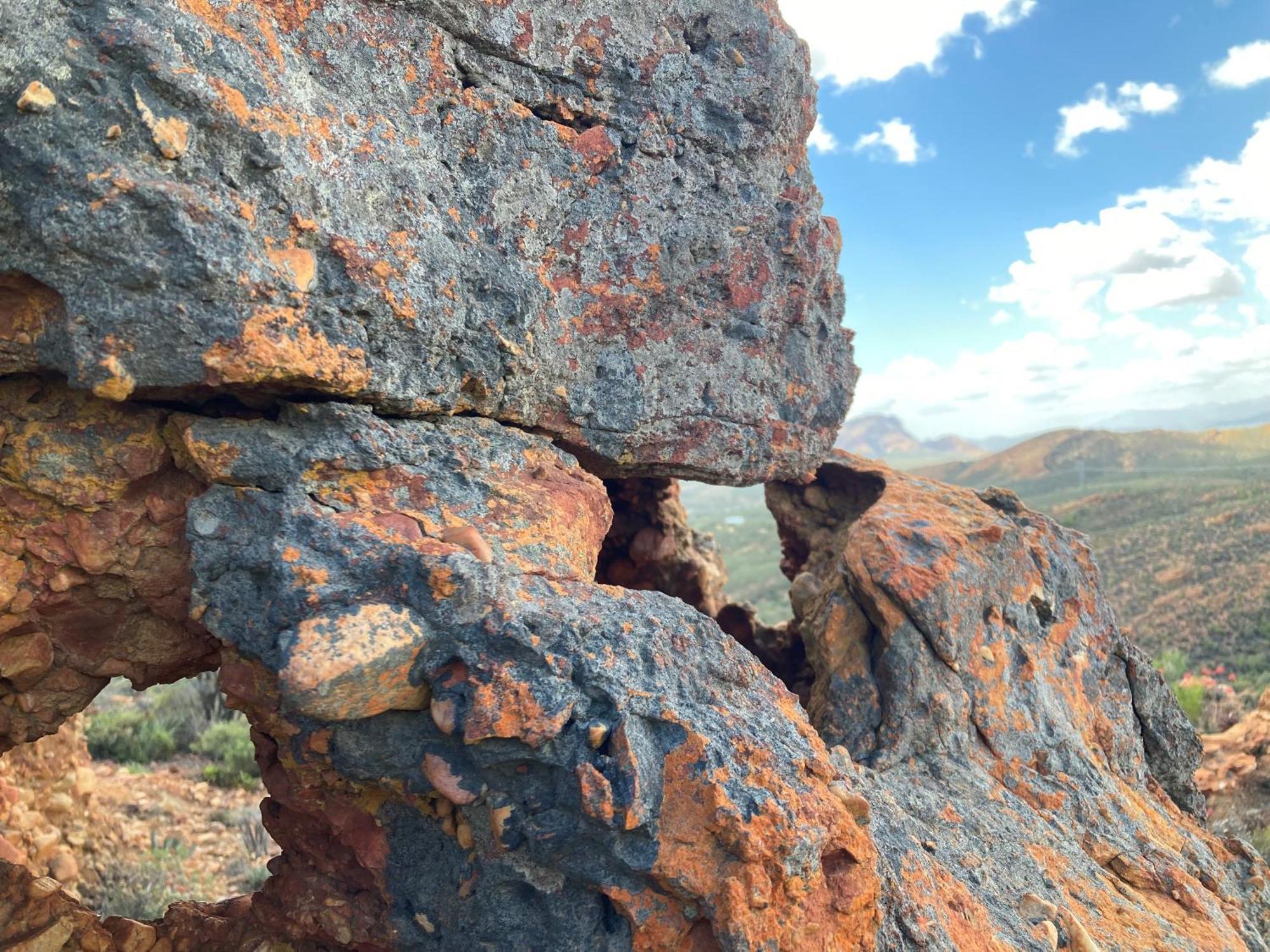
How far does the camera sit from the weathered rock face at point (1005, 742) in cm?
378

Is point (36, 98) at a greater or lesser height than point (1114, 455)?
greater

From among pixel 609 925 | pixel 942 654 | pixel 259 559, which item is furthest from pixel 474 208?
pixel 942 654

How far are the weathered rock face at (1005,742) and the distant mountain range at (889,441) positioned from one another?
141884 mm

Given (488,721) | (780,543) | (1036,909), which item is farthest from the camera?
(780,543)

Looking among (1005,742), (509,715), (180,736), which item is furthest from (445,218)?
(180,736)

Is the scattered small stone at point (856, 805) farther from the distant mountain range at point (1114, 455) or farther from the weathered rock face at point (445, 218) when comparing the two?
the distant mountain range at point (1114, 455)

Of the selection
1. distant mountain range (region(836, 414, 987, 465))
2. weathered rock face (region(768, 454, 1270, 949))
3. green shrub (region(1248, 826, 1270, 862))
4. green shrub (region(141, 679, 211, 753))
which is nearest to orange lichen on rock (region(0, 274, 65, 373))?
weathered rock face (region(768, 454, 1270, 949))

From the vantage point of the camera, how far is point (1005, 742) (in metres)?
4.87

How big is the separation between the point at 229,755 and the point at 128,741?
1.50m

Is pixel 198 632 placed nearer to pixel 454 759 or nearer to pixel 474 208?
pixel 454 759

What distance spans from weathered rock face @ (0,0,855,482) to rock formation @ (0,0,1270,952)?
0.02 metres

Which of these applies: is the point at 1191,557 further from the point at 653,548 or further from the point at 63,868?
the point at 63,868

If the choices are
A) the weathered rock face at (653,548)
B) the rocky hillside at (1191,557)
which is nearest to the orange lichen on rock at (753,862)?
the weathered rock face at (653,548)

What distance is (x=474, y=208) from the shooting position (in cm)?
393
